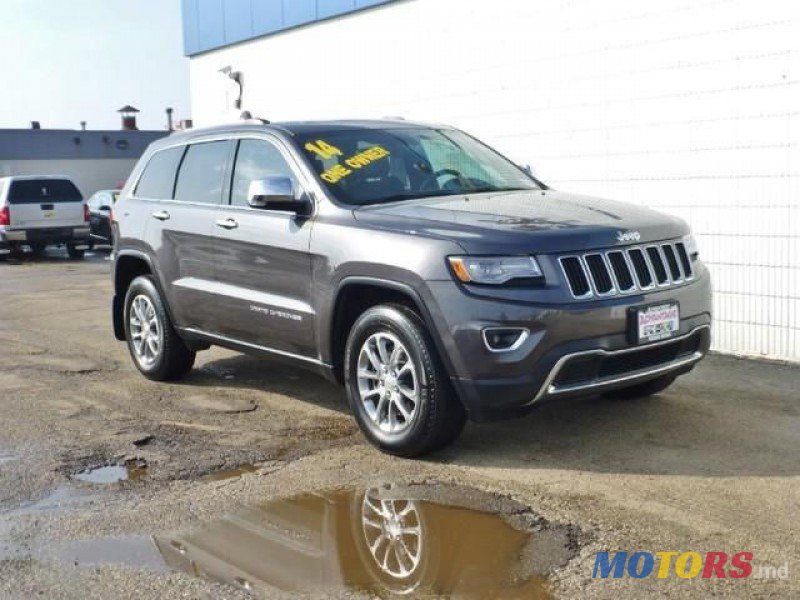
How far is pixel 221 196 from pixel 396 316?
2006mm

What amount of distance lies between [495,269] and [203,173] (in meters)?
2.85

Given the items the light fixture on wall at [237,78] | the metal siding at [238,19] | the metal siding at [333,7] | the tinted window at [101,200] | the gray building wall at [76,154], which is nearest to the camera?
the metal siding at [333,7]

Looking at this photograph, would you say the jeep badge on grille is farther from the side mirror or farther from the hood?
the side mirror

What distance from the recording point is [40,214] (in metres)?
20.3

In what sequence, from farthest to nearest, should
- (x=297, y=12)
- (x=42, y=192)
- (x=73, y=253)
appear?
(x=73, y=253), (x=42, y=192), (x=297, y=12)

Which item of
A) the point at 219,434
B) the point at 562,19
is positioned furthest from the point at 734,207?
the point at 219,434

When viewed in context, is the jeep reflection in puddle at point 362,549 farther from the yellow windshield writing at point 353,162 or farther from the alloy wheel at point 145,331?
the alloy wheel at point 145,331

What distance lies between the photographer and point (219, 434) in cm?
607

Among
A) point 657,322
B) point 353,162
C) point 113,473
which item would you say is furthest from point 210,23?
point 657,322

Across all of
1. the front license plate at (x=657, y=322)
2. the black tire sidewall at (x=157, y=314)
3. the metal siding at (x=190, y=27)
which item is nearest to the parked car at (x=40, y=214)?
the metal siding at (x=190, y=27)

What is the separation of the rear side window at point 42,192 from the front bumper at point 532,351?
17190 millimetres

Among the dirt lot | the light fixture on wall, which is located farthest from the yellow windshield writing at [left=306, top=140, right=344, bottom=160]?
the light fixture on wall

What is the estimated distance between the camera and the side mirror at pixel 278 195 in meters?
5.80

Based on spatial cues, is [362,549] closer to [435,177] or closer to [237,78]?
[435,177]
